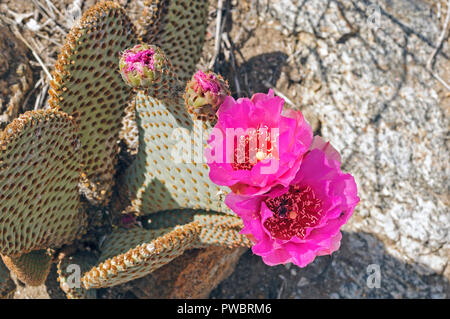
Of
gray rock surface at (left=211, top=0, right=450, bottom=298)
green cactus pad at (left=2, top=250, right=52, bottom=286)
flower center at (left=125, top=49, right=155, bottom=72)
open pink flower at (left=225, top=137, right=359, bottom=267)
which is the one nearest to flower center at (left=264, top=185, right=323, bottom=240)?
open pink flower at (left=225, top=137, right=359, bottom=267)

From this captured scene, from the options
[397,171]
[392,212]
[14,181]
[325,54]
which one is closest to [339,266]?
[392,212]

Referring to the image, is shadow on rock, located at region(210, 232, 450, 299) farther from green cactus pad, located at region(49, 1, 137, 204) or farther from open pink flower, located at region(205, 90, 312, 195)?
open pink flower, located at region(205, 90, 312, 195)

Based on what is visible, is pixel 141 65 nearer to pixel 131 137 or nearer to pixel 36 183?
pixel 36 183

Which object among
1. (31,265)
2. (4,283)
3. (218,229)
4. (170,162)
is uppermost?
(170,162)

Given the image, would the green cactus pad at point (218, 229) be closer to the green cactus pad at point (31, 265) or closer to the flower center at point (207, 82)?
the flower center at point (207, 82)

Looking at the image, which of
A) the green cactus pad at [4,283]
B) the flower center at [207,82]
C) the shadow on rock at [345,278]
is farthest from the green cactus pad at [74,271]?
the flower center at [207,82]

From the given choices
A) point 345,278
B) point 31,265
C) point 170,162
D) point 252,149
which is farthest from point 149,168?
point 345,278

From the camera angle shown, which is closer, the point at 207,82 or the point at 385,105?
the point at 207,82

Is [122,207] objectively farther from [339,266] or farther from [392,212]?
[392,212]
